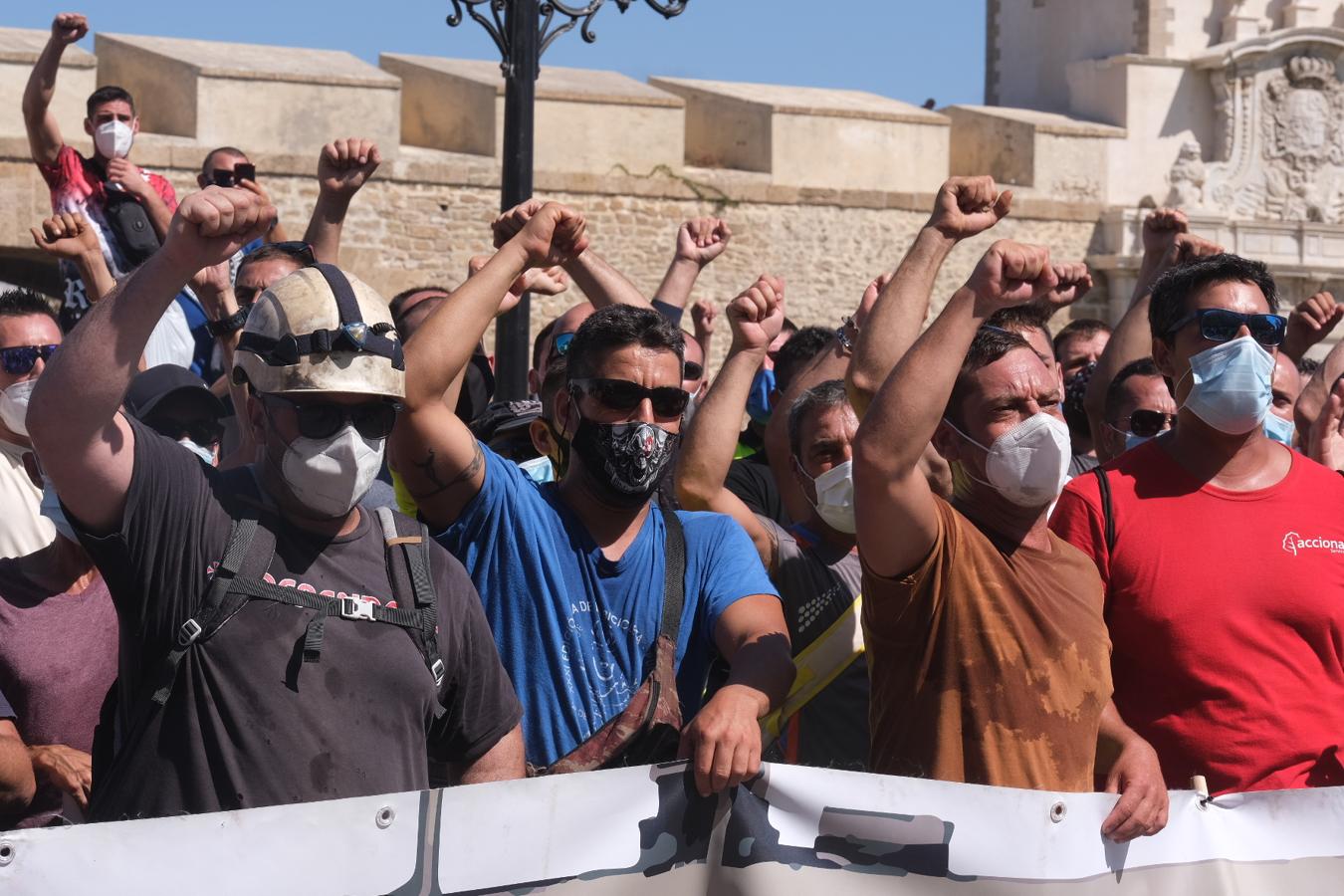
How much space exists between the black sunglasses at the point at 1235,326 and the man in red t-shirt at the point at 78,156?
4.58 m

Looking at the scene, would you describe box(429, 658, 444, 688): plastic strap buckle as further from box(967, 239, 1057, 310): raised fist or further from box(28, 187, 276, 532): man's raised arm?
box(967, 239, 1057, 310): raised fist

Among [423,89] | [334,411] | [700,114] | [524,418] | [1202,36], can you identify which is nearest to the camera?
[334,411]

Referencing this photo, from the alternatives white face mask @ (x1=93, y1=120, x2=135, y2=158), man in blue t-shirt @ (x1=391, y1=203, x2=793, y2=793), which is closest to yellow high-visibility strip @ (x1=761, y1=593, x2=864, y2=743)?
man in blue t-shirt @ (x1=391, y1=203, x2=793, y2=793)

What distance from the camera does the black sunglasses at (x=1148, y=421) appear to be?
5.21 m

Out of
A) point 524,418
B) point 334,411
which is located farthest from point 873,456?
point 524,418

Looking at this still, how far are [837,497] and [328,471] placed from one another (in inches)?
65.0

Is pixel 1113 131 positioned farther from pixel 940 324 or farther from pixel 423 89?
pixel 940 324

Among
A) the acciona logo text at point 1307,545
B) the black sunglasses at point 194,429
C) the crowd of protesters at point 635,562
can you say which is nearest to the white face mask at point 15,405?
the crowd of protesters at point 635,562

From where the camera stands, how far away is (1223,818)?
3404 millimetres

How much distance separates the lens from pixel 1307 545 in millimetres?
3713

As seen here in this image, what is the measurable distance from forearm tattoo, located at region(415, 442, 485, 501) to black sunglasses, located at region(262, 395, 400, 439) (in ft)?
1.44

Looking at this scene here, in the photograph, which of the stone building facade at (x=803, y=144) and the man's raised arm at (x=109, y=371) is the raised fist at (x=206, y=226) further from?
the stone building facade at (x=803, y=144)

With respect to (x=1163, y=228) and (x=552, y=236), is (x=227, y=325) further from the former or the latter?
(x=1163, y=228)

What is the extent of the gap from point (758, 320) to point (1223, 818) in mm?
1752
